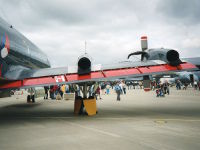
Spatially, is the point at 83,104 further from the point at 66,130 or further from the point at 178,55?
the point at 178,55

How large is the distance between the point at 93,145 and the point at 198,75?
4315 centimetres

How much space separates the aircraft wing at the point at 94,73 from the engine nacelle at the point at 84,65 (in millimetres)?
139

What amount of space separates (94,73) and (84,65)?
1.84ft

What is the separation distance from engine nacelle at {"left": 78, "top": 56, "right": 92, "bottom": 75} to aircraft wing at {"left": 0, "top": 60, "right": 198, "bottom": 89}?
0.14 m

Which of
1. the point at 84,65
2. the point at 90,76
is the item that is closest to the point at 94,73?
the point at 90,76

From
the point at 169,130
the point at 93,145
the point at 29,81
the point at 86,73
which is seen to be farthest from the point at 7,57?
the point at 169,130

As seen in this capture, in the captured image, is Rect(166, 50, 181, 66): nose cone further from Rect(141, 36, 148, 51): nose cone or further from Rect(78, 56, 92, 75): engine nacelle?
Rect(141, 36, 148, 51): nose cone

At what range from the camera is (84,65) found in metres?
9.20

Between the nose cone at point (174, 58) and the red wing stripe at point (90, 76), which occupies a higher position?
the nose cone at point (174, 58)

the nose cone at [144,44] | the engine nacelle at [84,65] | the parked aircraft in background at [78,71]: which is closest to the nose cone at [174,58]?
the parked aircraft in background at [78,71]

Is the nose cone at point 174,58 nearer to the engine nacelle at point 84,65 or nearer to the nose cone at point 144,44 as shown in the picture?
the engine nacelle at point 84,65

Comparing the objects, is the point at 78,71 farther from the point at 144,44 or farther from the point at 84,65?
the point at 144,44

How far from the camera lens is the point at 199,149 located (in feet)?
16.0

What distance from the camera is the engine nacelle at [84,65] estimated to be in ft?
29.9
